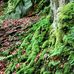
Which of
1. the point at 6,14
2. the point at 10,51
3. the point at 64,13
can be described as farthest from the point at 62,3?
the point at 6,14

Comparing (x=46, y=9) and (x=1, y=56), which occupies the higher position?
(x=46, y=9)

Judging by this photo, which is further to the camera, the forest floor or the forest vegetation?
the forest floor

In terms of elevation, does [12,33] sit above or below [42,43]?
below

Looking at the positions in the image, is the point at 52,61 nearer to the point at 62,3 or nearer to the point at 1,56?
the point at 62,3

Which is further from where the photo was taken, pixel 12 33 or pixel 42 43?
pixel 12 33

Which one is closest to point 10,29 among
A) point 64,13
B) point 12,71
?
point 12,71

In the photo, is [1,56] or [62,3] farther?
[1,56]

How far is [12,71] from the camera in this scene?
8.62 meters

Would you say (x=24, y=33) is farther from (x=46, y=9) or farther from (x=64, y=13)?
(x=64, y=13)

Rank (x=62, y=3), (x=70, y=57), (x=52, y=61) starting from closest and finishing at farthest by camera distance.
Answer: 1. (x=70, y=57)
2. (x=52, y=61)
3. (x=62, y=3)

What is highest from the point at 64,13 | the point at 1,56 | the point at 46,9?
the point at 64,13

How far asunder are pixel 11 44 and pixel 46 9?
3.29 m

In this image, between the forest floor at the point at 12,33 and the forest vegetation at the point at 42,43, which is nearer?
the forest vegetation at the point at 42,43

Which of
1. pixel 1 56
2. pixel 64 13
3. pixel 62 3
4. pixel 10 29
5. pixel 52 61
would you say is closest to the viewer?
pixel 52 61
